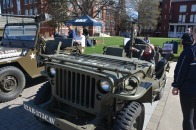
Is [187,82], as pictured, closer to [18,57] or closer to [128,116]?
[128,116]

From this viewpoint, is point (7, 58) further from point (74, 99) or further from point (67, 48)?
point (74, 99)

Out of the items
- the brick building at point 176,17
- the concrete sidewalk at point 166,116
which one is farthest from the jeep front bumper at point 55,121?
the brick building at point 176,17

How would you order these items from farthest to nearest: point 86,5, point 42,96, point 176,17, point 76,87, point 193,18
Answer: point 176,17
point 193,18
point 86,5
point 42,96
point 76,87

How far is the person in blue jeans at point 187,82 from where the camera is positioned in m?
2.96

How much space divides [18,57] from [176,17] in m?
60.4

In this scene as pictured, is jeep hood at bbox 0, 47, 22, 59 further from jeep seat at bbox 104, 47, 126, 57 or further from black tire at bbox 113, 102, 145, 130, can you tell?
black tire at bbox 113, 102, 145, 130

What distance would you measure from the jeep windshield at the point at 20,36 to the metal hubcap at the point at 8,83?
1093 mm

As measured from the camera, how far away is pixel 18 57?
5.40 metres

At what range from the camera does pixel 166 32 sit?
58.8 m

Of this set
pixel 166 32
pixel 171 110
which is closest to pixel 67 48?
pixel 171 110

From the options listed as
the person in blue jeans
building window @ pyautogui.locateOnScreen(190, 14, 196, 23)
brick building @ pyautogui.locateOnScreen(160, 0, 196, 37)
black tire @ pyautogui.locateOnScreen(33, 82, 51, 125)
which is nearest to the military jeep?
black tire @ pyautogui.locateOnScreen(33, 82, 51, 125)

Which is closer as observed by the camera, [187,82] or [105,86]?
[105,86]

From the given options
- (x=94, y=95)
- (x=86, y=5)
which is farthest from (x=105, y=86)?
(x=86, y=5)

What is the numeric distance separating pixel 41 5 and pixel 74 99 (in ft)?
79.8
